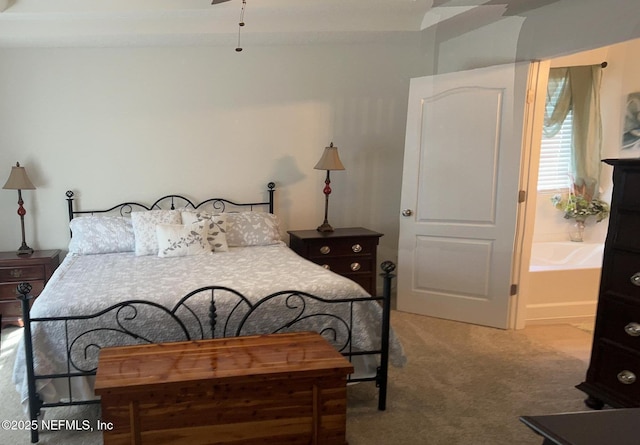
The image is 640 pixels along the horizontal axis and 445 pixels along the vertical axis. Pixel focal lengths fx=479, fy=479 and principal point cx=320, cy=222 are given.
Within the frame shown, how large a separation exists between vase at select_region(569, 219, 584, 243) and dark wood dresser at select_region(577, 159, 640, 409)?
2.29m

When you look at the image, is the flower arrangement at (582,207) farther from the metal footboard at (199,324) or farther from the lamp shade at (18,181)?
the lamp shade at (18,181)

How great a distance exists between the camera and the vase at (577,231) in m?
4.47

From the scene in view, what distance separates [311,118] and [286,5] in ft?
3.44

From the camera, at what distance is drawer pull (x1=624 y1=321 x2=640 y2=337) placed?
7.33ft

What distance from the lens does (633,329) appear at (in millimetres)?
2252

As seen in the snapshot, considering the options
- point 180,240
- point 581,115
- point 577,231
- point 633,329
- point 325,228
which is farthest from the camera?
point 577,231

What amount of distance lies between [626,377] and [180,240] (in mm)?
2662

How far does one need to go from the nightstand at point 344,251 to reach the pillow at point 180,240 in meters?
0.82

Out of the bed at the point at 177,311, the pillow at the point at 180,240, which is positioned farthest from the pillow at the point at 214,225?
the bed at the point at 177,311

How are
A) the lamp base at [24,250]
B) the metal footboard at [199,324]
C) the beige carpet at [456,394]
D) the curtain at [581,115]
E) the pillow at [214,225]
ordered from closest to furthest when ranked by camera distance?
the metal footboard at [199,324]
the beige carpet at [456,394]
the pillow at [214,225]
the lamp base at [24,250]
the curtain at [581,115]

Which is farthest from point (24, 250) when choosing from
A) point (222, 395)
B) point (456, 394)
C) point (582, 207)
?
point (582, 207)

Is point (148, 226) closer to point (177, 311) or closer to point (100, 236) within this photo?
point (100, 236)

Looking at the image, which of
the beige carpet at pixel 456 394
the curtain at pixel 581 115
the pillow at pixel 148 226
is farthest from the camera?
the curtain at pixel 581 115

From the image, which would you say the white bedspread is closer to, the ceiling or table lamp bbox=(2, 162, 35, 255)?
table lamp bbox=(2, 162, 35, 255)
